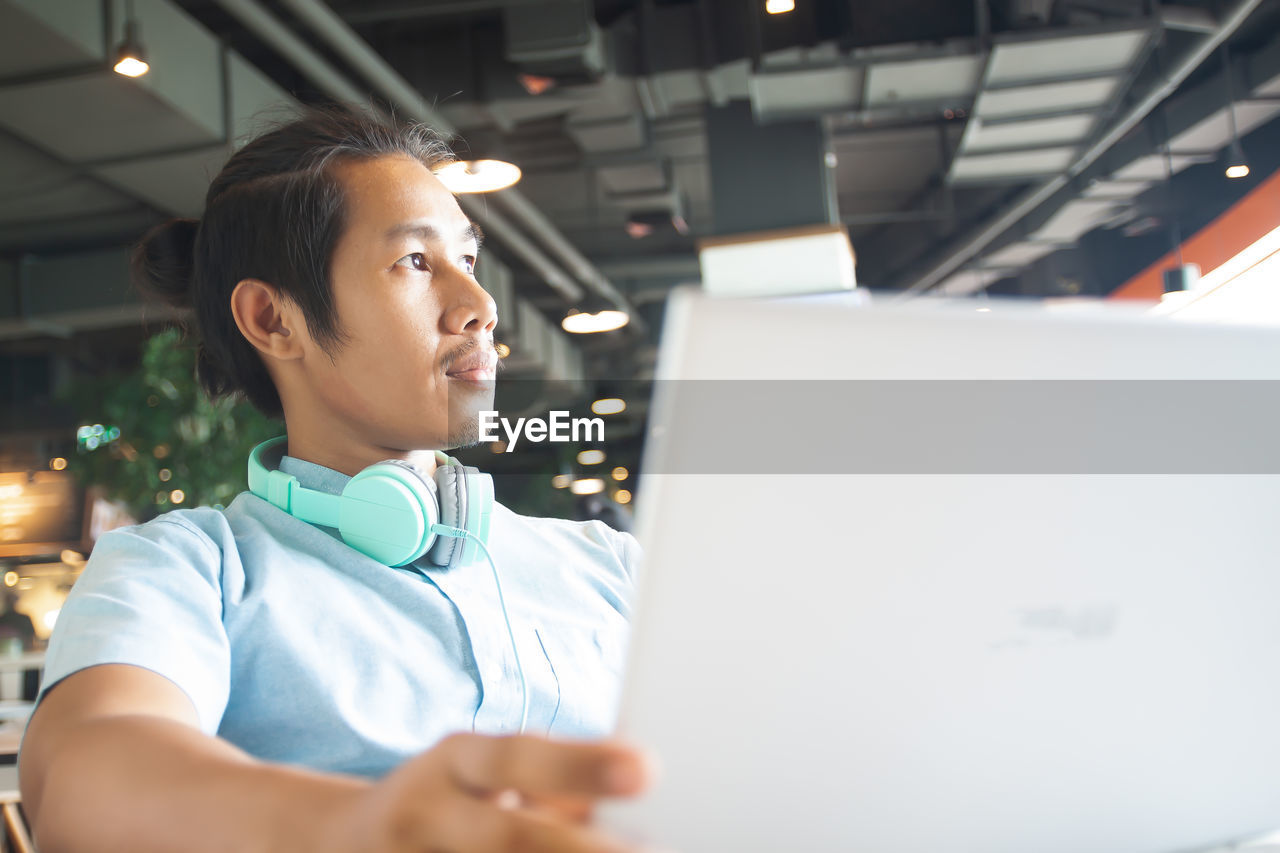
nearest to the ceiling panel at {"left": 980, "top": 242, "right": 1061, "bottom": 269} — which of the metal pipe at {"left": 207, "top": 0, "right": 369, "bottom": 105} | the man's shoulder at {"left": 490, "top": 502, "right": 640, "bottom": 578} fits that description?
the metal pipe at {"left": 207, "top": 0, "right": 369, "bottom": 105}

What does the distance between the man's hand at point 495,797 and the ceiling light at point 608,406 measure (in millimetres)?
11437

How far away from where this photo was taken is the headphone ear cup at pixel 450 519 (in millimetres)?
1109

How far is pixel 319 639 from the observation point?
98cm

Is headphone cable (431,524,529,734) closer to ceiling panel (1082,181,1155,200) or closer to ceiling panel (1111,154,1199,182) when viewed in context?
ceiling panel (1111,154,1199,182)

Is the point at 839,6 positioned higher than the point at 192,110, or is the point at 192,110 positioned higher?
the point at 839,6

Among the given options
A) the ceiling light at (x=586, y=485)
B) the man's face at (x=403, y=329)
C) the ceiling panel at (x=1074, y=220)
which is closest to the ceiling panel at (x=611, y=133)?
the ceiling panel at (x=1074, y=220)

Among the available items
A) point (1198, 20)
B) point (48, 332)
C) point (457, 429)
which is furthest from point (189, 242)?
point (48, 332)

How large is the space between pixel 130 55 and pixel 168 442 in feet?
8.02

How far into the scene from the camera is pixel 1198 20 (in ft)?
16.1

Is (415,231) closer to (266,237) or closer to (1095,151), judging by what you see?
(266,237)

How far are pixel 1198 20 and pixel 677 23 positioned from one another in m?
2.66

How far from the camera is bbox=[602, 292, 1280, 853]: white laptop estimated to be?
455 millimetres

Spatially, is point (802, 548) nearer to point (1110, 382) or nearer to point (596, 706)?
point (1110, 382)

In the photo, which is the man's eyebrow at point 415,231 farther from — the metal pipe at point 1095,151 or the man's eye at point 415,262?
the metal pipe at point 1095,151
